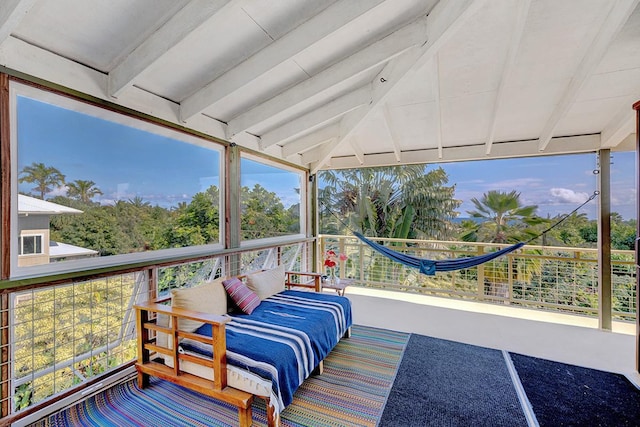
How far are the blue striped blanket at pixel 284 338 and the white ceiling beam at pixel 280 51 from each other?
72.7 inches

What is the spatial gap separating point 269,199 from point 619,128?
13.4 feet

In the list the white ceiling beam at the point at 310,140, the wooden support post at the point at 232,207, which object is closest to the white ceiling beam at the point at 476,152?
the white ceiling beam at the point at 310,140

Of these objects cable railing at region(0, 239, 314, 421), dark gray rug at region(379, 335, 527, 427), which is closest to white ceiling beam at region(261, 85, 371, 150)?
cable railing at region(0, 239, 314, 421)

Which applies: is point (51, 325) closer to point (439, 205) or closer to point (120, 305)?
point (120, 305)

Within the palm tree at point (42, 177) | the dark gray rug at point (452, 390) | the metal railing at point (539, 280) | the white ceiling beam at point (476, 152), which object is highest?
the white ceiling beam at point (476, 152)

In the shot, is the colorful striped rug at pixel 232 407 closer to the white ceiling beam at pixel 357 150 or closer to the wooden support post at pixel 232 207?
the wooden support post at pixel 232 207

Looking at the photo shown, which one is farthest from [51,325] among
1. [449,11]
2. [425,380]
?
[449,11]

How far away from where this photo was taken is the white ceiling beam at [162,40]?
1496 mm

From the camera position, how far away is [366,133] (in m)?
3.99

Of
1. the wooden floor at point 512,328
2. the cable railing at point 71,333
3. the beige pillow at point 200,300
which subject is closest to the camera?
the cable railing at point 71,333

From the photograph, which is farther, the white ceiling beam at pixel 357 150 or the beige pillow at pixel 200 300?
the white ceiling beam at pixel 357 150

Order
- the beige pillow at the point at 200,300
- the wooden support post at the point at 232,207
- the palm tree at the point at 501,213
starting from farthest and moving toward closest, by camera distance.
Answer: the palm tree at the point at 501,213
the wooden support post at the point at 232,207
the beige pillow at the point at 200,300

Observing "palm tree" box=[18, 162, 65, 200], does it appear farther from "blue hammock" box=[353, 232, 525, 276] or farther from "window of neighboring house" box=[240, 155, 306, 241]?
"blue hammock" box=[353, 232, 525, 276]

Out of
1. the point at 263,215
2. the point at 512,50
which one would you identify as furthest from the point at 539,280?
the point at 263,215
